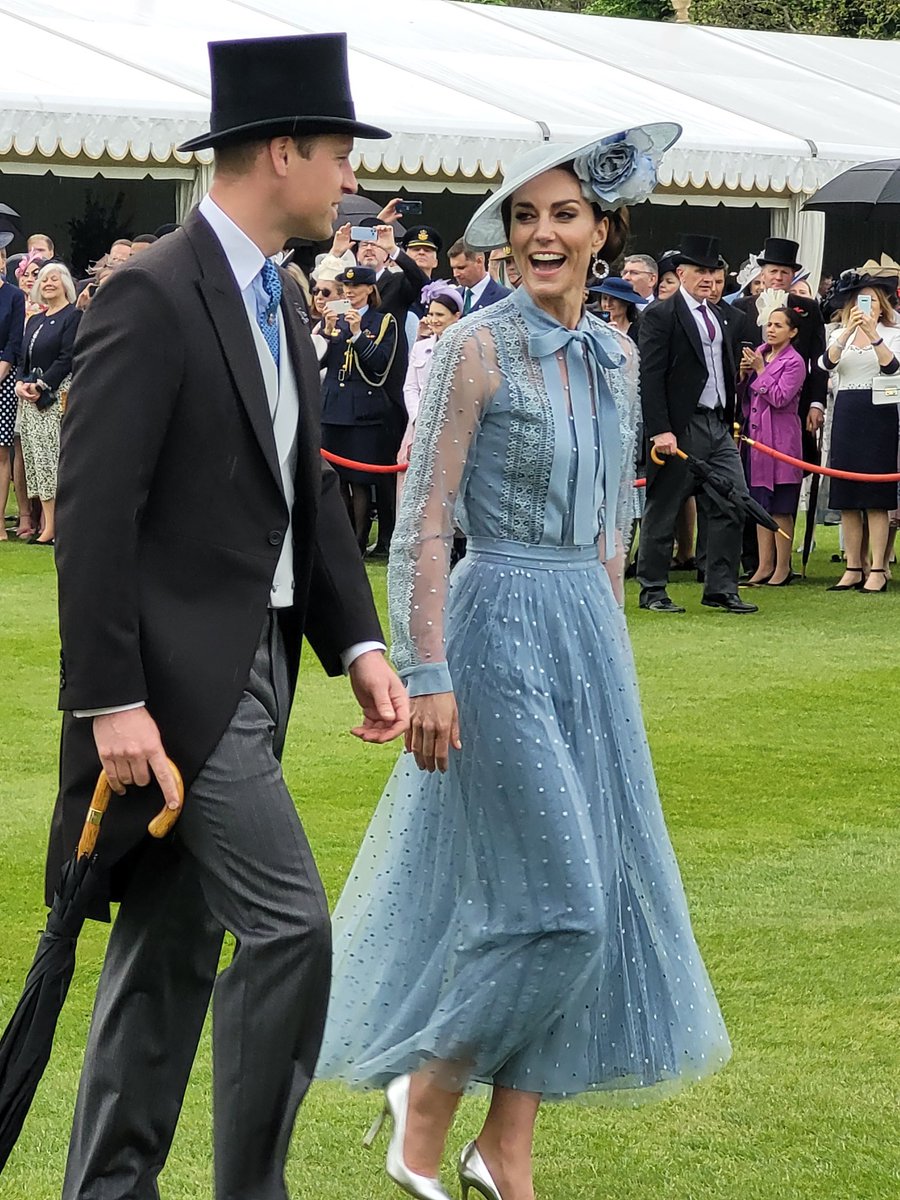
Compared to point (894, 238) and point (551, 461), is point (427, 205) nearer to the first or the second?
point (894, 238)

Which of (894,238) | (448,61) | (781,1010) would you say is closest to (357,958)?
(781,1010)

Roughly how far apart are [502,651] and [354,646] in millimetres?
435

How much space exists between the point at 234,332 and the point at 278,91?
40 centimetres

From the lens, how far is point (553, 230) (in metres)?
4.03

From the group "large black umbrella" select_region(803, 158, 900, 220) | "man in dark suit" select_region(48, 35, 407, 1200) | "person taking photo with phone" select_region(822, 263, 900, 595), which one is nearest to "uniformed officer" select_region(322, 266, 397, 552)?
"person taking photo with phone" select_region(822, 263, 900, 595)

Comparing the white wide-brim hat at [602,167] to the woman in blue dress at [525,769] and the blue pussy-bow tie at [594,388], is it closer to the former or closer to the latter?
the woman in blue dress at [525,769]

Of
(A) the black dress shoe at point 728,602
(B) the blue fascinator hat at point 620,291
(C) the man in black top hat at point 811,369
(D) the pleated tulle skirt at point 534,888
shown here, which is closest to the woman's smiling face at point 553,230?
(D) the pleated tulle skirt at point 534,888

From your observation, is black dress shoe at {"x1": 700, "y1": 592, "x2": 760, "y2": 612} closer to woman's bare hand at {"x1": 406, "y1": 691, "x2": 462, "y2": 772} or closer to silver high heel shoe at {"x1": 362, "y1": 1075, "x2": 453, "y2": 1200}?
silver high heel shoe at {"x1": 362, "y1": 1075, "x2": 453, "y2": 1200}

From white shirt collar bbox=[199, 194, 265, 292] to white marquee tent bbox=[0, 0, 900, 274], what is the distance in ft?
50.2

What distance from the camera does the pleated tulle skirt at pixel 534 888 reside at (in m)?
3.89

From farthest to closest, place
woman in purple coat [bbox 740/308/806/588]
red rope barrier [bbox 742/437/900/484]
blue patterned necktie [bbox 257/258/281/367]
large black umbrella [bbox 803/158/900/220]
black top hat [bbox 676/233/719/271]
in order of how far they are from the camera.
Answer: large black umbrella [bbox 803/158/900/220]
woman in purple coat [bbox 740/308/806/588]
red rope barrier [bbox 742/437/900/484]
black top hat [bbox 676/233/719/271]
blue patterned necktie [bbox 257/258/281/367]

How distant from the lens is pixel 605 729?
13.2 feet

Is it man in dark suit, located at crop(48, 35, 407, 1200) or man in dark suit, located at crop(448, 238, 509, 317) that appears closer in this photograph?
man in dark suit, located at crop(48, 35, 407, 1200)

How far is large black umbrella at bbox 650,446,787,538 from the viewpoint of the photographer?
41.1 feet
